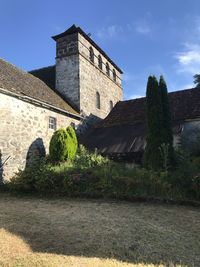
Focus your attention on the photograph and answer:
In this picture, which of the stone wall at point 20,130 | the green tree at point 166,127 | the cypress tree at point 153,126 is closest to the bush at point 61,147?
the stone wall at point 20,130

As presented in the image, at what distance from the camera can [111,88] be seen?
2527 centimetres

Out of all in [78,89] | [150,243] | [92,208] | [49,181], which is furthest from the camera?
[78,89]

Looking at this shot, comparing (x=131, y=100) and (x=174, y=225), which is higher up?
(x=131, y=100)

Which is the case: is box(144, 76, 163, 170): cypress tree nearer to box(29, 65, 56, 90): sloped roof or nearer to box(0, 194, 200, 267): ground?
box(0, 194, 200, 267): ground

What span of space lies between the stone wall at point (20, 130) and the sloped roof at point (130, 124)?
9.87 ft

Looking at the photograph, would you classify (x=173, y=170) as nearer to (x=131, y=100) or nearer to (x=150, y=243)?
(x=150, y=243)

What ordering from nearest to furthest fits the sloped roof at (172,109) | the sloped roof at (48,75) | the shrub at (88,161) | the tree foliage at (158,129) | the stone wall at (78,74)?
the tree foliage at (158,129)
the shrub at (88,161)
the sloped roof at (172,109)
the stone wall at (78,74)
the sloped roof at (48,75)

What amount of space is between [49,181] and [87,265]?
7.02 metres

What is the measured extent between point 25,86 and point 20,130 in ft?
10.0

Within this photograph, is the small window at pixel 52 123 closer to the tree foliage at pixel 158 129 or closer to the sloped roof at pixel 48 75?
the sloped roof at pixel 48 75

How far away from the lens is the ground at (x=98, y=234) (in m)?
5.54

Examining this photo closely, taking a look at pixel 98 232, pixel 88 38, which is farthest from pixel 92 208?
pixel 88 38

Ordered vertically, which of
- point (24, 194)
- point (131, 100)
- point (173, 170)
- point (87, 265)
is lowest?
point (87, 265)

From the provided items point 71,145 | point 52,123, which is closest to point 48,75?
point 52,123
